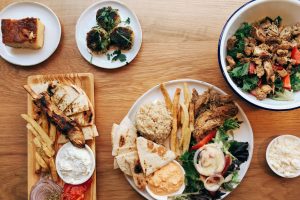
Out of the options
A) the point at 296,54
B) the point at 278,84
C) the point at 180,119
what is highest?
the point at 296,54

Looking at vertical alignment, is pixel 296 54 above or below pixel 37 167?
above

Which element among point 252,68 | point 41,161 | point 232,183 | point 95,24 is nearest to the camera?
point 252,68

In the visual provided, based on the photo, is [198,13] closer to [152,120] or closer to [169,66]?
[169,66]

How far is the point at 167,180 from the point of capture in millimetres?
2668

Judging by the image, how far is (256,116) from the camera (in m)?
2.76

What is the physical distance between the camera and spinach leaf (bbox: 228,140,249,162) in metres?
2.65

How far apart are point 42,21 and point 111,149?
0.91m

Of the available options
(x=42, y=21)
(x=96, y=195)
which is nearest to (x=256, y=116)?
(x=96, y=195)

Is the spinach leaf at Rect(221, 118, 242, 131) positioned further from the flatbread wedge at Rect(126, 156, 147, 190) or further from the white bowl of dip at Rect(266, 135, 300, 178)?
the flatbread wedge at Rect(126, 156, 147, 190)

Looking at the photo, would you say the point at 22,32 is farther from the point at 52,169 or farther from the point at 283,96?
the point at 283,96

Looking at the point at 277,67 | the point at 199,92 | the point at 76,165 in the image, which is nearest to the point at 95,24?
the point at 199,92

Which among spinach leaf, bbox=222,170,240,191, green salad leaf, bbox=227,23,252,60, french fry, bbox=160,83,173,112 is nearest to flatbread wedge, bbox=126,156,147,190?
french fry, bbox=160,83,173,112

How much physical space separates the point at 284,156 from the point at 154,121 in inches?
30.8

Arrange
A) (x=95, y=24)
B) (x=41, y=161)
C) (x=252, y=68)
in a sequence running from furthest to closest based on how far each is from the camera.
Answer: (x=95, y=24) < (x=41, y=161) < (x=252, y=68)
